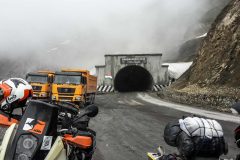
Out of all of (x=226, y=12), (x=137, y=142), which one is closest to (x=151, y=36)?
(x=226, y=12)

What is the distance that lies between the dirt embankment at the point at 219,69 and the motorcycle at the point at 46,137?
16954 millimetres

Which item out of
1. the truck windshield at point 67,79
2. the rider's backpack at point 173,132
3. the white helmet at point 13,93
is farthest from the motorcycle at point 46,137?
the truck windshield at point 67,79

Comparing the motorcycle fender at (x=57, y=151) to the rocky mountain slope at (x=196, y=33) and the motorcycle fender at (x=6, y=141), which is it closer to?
the motorcycle fender at (x=6, y=141)

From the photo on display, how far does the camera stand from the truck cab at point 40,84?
26859mm

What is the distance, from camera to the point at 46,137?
395 cm

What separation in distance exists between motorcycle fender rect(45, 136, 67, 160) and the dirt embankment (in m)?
17.4

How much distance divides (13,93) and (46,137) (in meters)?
1.27

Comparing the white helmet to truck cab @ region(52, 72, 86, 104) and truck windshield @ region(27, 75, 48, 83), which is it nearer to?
truck cab @ region(52, 72, 86, 104)

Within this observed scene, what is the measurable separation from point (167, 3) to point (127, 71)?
2834 cm

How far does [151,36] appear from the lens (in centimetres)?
7350

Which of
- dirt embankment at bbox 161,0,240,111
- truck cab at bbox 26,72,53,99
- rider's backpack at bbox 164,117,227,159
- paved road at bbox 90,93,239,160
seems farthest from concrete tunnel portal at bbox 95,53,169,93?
rider's backpack at bbox 164,117,227,159

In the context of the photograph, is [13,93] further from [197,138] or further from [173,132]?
[197,138]

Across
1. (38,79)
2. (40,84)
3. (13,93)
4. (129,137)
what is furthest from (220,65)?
(13,93)

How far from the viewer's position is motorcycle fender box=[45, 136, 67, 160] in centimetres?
388
